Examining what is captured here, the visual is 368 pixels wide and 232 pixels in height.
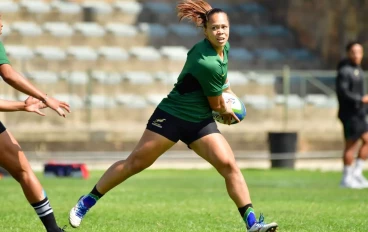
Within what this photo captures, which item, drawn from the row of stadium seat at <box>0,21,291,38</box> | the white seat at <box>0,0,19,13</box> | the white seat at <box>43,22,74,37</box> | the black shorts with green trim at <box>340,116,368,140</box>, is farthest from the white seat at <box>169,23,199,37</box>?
the black shorts with green trim at <box>340,116,368,140</box>

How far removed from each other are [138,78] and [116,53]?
1.39m

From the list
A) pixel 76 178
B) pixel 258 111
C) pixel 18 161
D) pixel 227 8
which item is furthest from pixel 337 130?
pixel 18 161

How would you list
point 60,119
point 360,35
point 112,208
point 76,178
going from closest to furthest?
1. point 112,208
2. point 76,178
3. point 60,119
4. point 360,35

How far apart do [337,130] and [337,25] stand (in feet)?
16.1

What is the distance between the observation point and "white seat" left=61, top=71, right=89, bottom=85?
26.2m

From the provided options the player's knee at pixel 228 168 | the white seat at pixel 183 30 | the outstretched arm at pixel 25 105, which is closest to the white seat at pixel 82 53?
the white seat at pixel 183 30

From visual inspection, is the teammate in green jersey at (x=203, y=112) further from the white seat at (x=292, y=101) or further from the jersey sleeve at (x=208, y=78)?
the white seat at (x=292, y=101)

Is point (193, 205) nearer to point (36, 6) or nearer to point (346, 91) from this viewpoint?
point (346, 91)

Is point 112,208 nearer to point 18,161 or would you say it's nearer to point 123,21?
point 18,161

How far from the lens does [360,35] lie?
1177 inches

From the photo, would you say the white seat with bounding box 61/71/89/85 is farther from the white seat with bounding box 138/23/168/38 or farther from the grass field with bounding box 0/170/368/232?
the grass field with bounding box 0/170/368/232

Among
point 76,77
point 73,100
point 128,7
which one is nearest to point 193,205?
point 73,100

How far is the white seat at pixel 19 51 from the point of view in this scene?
27.8m

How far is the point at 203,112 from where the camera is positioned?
970 cm
